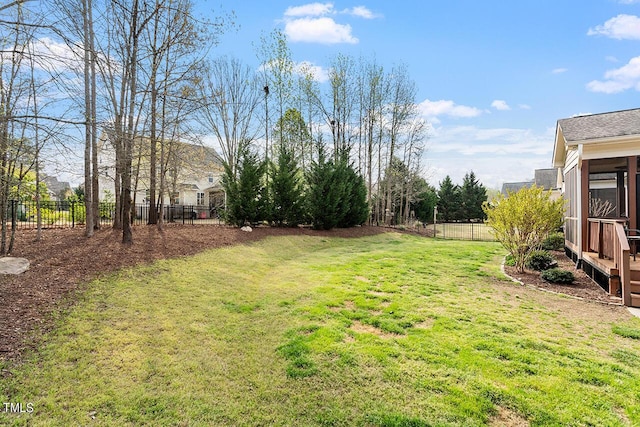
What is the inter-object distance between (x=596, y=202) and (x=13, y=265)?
1587 centimetres

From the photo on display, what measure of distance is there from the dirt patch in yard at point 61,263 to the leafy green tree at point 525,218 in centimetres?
796

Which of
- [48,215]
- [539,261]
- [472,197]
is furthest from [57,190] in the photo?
[472,197]

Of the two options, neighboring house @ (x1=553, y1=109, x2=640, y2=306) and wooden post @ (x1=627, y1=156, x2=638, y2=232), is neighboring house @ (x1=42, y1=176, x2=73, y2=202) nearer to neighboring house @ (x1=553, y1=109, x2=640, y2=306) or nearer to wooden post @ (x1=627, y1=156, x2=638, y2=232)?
neighboring house @ (x1=553, y1=109, x2=640, y2=306)

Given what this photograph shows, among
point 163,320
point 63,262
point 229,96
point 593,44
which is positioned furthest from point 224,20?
point 229,96

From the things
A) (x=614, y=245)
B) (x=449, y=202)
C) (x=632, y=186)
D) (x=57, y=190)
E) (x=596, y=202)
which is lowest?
(x=614, y=245)

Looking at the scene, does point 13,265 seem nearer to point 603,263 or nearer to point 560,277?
point 560,277

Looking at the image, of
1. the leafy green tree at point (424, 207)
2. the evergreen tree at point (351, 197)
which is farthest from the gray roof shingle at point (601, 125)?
the leafy green tree at point (424, 207)

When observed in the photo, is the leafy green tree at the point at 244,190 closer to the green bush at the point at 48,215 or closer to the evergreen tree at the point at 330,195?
the evergreen tree at the point at 330,195

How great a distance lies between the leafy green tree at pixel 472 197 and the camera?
33.2 m

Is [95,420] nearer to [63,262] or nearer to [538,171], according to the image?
Answer: [63,262]

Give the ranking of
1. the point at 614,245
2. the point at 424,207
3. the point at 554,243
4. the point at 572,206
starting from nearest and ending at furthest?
1. the point at 614,245
2. the point at 572,206
3. the point at 554,243
4. the point at 424,207

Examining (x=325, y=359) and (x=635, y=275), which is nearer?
(x=325, y=359)

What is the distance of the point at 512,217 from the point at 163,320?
27.3 feet

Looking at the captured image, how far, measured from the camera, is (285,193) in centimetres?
1516
